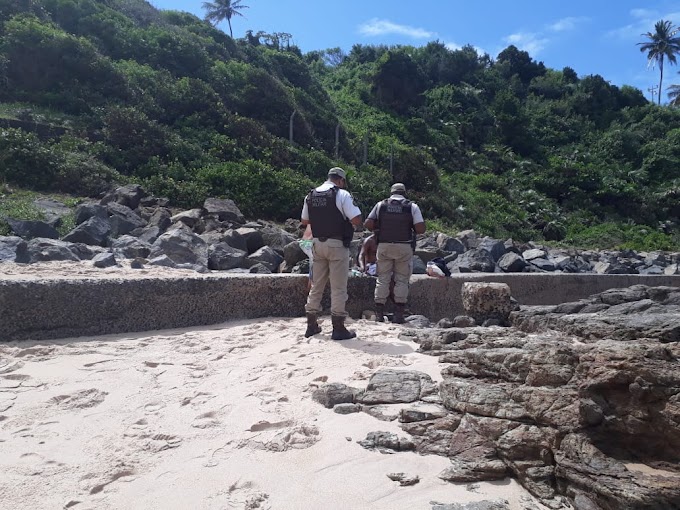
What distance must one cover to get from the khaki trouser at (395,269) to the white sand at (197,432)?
150 centimetres

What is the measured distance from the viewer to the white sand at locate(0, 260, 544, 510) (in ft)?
7.70

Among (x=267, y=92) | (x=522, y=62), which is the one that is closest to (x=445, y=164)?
(x=267, y=92)

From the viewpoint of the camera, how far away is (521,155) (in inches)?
1489

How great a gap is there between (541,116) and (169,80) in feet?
97.1

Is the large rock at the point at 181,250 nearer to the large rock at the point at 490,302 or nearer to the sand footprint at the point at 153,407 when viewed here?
the large rock at the point at 490,302

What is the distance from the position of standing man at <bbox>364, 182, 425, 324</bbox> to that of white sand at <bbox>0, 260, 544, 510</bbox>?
150 centimetres

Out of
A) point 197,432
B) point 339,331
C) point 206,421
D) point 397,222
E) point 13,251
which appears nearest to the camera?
point 197,432

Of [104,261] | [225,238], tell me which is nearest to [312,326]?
[104,261]

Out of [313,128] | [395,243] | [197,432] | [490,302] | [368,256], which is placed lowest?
[197,432]

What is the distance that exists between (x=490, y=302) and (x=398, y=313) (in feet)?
3.02

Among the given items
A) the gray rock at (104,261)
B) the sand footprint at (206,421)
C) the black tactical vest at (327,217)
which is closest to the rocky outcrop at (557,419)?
the sand footprint at (206,421)

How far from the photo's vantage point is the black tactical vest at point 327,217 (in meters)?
5.00

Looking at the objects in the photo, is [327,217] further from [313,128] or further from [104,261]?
[313,128]

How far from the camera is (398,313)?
5805 mm
